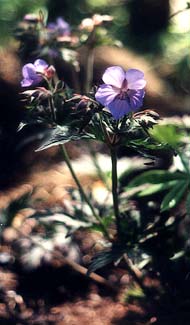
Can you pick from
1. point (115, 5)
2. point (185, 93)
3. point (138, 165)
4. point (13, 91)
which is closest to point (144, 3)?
point (115, 5)

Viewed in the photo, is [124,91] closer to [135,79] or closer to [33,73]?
[135,79]

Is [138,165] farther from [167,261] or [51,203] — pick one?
[51,203]

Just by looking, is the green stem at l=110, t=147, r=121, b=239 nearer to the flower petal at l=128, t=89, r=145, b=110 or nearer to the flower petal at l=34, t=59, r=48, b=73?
the flower petal at l=128, t=89, r=145, b=110

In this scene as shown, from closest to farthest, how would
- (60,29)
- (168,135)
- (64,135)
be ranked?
(168,135) < (64,135) < (60,29)

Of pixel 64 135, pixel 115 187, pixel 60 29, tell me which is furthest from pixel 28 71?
pixel 60 29

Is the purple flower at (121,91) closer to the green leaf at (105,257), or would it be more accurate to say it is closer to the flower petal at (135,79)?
the flower petal at (135,79)

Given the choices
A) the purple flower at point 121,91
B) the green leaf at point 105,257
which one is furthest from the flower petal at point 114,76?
the green leaf at point 105,257
